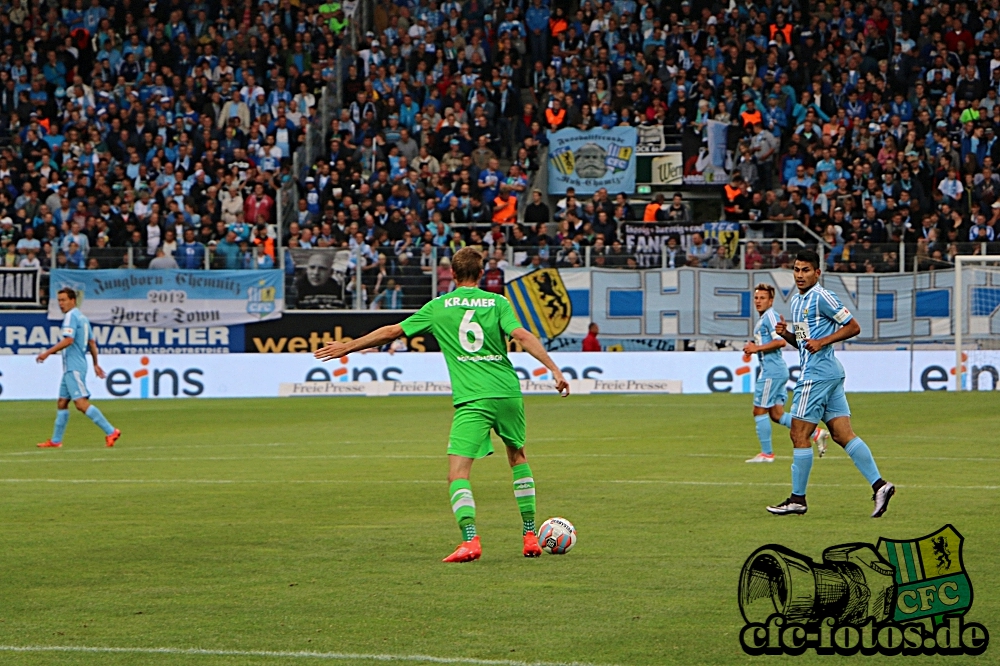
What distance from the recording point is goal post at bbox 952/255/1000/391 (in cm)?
2912

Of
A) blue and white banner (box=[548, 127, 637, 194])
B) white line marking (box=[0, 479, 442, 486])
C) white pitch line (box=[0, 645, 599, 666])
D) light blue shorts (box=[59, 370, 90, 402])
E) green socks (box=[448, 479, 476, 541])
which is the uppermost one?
blue and white banner (box=[548, 127, 637, 194])

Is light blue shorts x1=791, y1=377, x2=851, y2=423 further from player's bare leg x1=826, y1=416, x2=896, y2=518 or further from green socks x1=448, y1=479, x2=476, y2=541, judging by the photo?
green socks x1=448, y1=479, x2=476, y2=541

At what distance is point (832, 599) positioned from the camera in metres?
7.21

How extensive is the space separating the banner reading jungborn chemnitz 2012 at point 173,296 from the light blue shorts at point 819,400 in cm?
2202

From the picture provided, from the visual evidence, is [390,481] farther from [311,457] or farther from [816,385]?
[816,385]

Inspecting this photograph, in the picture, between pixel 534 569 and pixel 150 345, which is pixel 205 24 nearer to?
pixel 150 345

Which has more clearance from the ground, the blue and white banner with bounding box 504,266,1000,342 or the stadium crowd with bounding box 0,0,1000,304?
the stadium crowd with bounding box 0,0,1000,304

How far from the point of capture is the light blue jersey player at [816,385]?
11.8 metres

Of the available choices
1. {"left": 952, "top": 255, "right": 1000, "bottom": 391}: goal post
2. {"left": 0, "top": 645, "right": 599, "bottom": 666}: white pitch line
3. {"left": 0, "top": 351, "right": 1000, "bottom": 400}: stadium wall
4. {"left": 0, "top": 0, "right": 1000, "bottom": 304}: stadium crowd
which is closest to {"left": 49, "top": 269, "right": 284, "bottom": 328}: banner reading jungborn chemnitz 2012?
{"left": 0, "top": 0, "right": 1000, "bottom": 304}: stadium crowd

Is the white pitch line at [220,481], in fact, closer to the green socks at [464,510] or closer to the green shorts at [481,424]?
the green shorts at [481,424]

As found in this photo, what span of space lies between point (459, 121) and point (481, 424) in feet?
89.6

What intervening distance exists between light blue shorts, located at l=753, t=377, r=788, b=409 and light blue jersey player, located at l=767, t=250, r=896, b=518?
4.84m

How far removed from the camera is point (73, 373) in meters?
20.4

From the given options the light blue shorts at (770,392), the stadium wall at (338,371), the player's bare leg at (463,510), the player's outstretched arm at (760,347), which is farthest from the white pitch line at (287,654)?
the stadium wall at (338,371)
